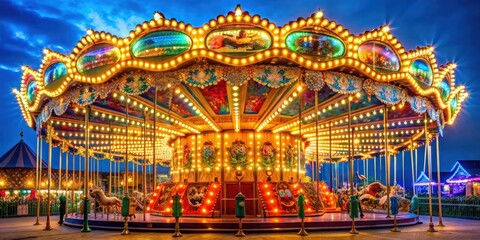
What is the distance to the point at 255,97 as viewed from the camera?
54.9 ft

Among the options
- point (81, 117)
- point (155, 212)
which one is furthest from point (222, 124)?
point (81, 117)

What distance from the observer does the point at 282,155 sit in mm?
20500

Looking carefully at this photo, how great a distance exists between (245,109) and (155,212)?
18.3 feet

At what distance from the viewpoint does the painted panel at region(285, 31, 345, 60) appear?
13.1m

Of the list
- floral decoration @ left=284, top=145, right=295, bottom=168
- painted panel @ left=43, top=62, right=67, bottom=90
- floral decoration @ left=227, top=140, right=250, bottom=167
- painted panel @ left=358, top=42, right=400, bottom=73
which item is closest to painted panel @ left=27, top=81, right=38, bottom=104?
painted panel @ left=43, top=62, right=67, bottom=90

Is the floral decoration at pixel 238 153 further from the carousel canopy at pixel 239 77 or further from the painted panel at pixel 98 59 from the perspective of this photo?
the painted panel at pixel 98 59

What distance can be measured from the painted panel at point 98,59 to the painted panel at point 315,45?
196 inches

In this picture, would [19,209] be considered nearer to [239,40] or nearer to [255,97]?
[255,97]

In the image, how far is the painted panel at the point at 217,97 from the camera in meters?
15.6

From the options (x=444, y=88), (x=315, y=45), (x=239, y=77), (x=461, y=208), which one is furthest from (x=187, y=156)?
(x=461, y=208)

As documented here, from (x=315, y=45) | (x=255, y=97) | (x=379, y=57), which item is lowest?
(x=255, y=97)

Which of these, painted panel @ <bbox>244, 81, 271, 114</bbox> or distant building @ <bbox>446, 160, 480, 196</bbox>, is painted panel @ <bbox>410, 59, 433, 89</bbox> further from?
distant building @ <bbox>446, 160, 480, 196</bbox>

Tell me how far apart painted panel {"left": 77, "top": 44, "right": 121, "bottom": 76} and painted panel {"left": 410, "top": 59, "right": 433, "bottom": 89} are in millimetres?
9032

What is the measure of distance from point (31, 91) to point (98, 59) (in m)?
5.53
